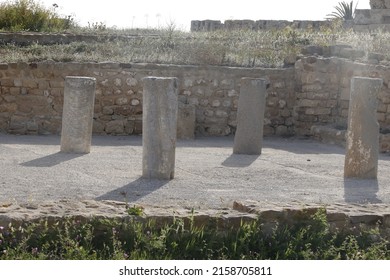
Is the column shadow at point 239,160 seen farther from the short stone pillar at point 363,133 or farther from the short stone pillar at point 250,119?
the short stone pillar at point 363,133

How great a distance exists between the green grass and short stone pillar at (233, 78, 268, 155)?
586 cm

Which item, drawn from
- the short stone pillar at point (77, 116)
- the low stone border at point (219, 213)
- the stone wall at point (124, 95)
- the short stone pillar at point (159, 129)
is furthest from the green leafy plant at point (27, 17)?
the low stone border at point (219, 213)

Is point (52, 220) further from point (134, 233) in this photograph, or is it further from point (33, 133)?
point (33, 133)

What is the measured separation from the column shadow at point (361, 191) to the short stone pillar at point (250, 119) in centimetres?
260

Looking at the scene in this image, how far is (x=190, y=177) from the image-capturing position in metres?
11.8

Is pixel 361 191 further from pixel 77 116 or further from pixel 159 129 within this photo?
pixel 77 116

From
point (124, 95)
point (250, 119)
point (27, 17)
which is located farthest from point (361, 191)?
point (27, 17)

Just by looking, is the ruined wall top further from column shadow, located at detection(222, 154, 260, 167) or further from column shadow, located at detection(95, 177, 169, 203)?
column shadow, located at detection(95, 177, 169, 203)

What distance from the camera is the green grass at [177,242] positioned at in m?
7.75

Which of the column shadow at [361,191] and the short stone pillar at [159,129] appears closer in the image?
the column shadow at [361,191]

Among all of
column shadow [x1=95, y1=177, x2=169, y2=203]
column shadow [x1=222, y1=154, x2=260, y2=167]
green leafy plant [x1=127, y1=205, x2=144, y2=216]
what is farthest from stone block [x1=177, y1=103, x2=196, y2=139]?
green leafy plant [x1=127, y1=205, x2=144, y2=216]

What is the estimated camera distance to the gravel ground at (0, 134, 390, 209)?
10297 mm

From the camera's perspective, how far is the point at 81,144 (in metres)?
13.9

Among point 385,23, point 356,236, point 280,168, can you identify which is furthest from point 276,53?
point 356,236
